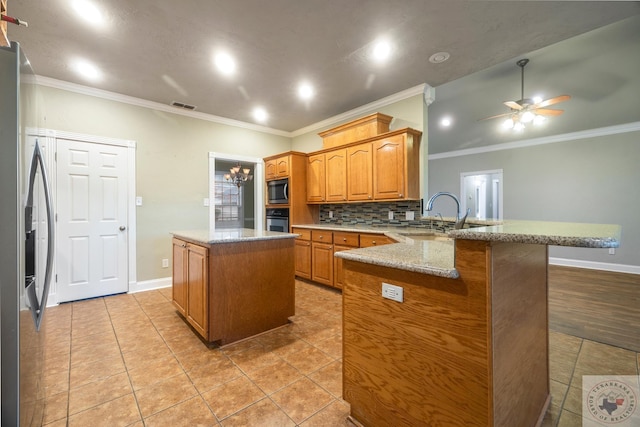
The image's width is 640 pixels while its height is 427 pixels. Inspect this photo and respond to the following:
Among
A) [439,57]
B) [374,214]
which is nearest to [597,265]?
[374,214]

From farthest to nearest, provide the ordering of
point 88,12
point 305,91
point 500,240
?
point 305,91 → point 88,12 → point 500,240

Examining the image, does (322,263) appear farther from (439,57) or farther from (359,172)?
(439,57)

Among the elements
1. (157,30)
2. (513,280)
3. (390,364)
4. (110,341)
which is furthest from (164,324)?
(513,280)

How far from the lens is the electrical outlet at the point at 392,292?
46.8 inches

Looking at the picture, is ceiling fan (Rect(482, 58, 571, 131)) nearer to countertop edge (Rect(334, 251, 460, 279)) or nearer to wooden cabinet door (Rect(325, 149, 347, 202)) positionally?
wooden cabinet door (Rect(325, 149, 347, 202))

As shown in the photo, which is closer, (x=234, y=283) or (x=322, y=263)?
(x=234, y=283)

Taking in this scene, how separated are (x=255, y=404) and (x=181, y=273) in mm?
1580

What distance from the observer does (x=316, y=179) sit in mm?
4512

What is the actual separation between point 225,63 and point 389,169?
2.24m

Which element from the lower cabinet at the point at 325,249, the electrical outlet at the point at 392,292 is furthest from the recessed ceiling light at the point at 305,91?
the electrical outlet at the point at 392,292

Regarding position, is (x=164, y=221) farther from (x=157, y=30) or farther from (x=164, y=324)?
(x=157, y=30)

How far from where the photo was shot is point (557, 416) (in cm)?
148

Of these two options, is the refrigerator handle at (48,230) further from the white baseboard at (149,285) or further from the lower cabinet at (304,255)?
the lower cabinet at (304,255)

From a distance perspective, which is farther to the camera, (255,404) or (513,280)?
(255,404)
